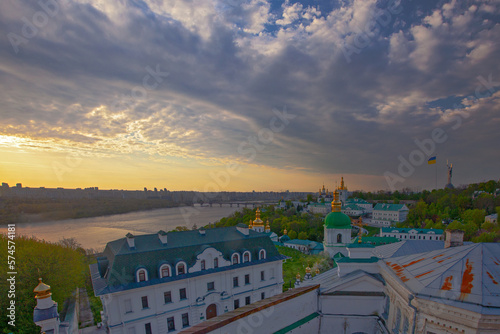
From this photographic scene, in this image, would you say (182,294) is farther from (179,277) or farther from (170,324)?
(170,324)

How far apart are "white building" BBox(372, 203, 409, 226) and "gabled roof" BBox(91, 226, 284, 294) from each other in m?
50.1

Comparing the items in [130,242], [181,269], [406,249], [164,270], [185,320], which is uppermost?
[406,249]

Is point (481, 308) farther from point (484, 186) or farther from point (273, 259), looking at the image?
point (484, 186)

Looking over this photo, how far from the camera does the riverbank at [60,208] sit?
2964 centimetres

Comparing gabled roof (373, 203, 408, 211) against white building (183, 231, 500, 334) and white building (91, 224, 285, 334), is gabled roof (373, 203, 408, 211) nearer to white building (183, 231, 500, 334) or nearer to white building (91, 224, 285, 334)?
white building (91, 224, 285, 334)

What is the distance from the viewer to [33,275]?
37.6 feet

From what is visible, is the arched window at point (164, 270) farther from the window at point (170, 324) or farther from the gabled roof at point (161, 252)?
the window at point (170, 324)

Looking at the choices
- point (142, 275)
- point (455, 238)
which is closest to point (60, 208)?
point (142, 275)

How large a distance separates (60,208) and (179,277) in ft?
139

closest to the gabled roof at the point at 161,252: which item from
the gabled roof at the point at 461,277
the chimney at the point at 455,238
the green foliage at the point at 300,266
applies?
the green foliage at the point at 300,266

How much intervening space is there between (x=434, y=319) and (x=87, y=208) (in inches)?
2561

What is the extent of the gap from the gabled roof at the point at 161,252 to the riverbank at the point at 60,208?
88.7ft

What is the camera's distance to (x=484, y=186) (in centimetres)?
5553

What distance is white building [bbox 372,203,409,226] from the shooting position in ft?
174
